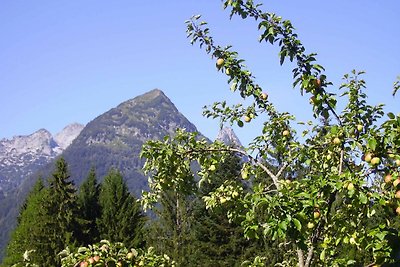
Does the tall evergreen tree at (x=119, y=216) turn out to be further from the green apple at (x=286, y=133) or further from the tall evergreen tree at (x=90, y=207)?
the green apple at (x=286, y=133)

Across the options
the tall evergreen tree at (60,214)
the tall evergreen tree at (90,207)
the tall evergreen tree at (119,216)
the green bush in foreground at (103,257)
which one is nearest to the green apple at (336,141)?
the green bush in foreground at (103,257)

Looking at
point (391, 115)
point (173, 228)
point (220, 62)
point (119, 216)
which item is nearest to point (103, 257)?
point (220, 62)

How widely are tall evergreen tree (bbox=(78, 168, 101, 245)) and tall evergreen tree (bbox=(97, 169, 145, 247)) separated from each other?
2.58 ft

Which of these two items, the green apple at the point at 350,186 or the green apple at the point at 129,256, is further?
the green apple at the point at 129,256

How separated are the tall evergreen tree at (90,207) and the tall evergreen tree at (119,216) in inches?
31.0

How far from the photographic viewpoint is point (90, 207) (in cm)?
3462

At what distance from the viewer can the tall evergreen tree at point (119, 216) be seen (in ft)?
101

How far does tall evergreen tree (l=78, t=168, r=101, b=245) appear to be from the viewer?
32.0 metres

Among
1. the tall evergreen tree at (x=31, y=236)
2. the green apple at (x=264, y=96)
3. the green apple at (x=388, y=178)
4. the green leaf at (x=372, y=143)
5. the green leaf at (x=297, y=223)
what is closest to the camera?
the green leaf at (x=297, y=223)

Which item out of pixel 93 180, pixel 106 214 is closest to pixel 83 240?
pixel 106 214

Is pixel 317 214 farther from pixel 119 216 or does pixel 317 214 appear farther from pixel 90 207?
pixel 90 207

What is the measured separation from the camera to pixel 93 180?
119 feet

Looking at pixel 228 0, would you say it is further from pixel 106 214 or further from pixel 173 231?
pixel 106 214

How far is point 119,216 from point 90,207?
4265mm
